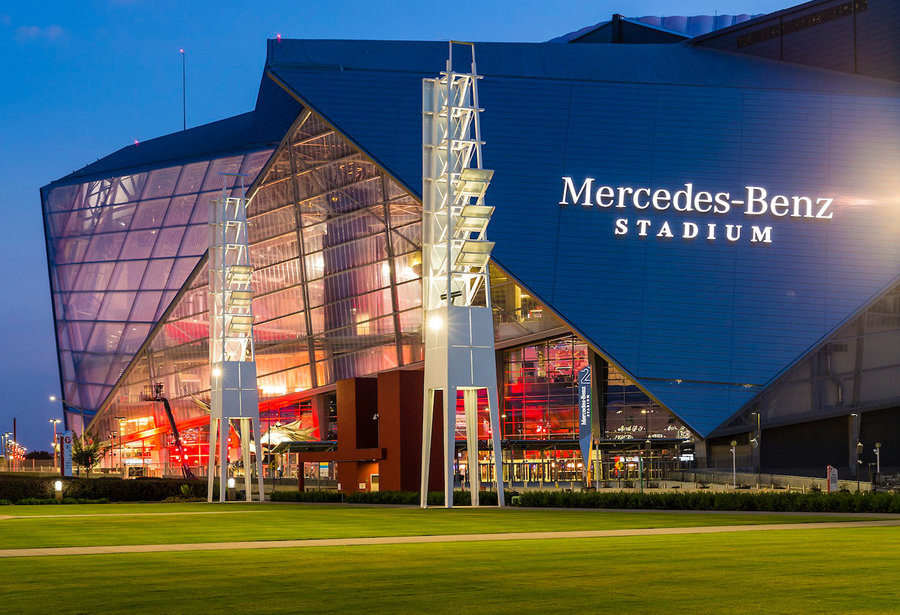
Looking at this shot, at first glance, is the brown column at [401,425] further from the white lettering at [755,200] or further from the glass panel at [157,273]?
the glass panel at [157,273]

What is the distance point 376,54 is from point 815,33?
29.9 m

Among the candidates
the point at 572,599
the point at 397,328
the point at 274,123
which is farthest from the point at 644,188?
the point at 572,599

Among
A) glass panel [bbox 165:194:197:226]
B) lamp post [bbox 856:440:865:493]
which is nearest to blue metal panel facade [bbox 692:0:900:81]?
lamp post [bbox 856:440:865:493]

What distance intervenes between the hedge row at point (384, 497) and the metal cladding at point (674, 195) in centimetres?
1792

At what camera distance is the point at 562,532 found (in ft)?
86.9

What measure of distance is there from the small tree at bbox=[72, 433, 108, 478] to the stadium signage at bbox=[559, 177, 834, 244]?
1733 inches

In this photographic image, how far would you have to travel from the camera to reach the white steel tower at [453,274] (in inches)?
1644

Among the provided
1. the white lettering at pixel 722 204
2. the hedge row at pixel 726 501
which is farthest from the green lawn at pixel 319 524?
the white lettering at pixel 722 204

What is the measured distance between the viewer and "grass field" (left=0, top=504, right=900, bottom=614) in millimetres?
13117

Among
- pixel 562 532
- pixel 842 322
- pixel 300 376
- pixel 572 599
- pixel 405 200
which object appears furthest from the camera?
pixel 300 376

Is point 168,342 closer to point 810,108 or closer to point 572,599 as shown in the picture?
point 810,108

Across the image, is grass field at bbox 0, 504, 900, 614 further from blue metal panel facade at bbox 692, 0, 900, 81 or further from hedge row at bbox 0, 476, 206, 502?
blue metal panel facade at bbox 692, 0, 900, 81

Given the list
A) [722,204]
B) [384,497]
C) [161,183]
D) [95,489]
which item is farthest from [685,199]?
[161,183]

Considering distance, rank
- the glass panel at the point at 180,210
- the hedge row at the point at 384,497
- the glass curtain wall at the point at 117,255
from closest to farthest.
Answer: the hedge row at the point at 384,497 → the glass curtain wall at the point at 117,255 → the glass panel at the point at 180,210
